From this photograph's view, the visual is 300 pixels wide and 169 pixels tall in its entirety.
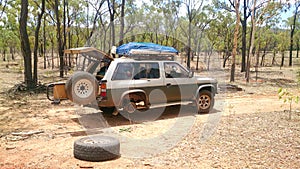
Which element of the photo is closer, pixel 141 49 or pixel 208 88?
pixel 141 49

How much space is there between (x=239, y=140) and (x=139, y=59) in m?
3.57

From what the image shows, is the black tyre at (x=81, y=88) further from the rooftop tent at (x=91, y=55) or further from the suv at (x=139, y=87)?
the rooftop tent at (x=91, y=55)

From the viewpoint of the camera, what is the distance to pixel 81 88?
7293mm

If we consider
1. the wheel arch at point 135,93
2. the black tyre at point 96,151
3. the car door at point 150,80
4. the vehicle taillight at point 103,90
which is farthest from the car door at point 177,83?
the black tyre at point 96,151

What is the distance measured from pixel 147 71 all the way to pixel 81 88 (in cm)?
199

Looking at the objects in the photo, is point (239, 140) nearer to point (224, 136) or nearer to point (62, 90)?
point (224, 136)

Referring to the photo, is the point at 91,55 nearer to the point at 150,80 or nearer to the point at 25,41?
the point at 150,80

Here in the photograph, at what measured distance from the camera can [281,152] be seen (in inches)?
215

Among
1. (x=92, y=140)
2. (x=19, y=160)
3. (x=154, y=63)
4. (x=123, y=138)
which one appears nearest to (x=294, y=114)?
(x=154, y=63)

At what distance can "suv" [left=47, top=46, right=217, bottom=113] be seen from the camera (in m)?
Answer: 7.31

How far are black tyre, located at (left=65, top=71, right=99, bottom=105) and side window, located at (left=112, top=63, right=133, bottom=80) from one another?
63cm

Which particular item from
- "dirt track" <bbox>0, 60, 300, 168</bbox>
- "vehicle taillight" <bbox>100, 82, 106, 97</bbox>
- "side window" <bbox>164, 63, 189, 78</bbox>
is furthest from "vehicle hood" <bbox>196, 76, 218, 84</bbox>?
"vehicle taillight" <bbox>100, 82, 106, 97</bbox>

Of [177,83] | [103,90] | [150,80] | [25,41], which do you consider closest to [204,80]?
[177,83]

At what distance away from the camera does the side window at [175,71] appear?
28.4 ft
